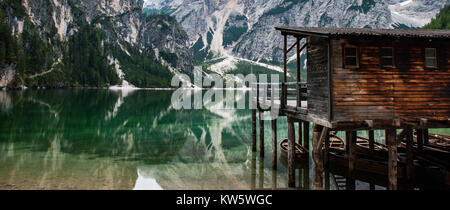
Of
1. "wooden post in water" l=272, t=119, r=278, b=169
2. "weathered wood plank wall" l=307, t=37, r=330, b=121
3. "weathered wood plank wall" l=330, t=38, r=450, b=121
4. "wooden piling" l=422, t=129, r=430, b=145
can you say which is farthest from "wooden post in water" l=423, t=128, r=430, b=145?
"weathered wood plank wall" l=307, t=37, r=330, b=121

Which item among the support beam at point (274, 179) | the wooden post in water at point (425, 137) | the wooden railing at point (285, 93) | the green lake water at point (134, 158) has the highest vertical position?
the wooden railing at point (285, 93)

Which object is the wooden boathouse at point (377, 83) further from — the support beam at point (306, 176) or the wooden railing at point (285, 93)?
the support beam at point (306, 176)

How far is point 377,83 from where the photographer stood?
1617cm

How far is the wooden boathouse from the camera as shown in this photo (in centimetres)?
1564

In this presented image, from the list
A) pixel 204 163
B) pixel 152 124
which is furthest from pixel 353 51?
pixel 152 124

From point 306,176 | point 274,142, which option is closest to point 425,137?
point 306,176

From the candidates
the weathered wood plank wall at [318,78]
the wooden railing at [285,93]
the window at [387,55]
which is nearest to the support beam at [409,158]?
the window at [387,55]

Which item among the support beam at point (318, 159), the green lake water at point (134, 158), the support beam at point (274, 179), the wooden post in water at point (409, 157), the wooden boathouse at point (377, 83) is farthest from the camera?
the green lake water at point (134, 158)

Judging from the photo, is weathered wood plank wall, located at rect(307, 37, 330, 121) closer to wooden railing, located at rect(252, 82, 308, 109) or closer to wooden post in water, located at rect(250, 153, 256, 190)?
wooden railing, located at rect(252, 82, 308, 109)

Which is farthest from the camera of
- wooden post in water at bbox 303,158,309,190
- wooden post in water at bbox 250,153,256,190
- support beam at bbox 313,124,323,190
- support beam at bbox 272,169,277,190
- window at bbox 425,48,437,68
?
wooden post in water at bbox 303,158,309,190

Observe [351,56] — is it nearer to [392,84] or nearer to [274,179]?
[392,84]

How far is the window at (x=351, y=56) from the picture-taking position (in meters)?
16.0
